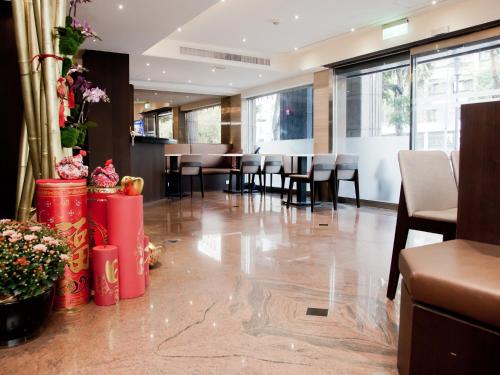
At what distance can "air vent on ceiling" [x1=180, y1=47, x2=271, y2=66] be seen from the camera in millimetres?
7840

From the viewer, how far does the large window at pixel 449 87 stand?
18.6 ft

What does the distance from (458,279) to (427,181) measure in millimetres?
1330

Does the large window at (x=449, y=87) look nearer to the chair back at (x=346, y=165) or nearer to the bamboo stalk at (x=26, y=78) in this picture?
the chair back at (x=346, y=165)

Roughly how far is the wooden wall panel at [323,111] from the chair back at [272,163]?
0.80 meters

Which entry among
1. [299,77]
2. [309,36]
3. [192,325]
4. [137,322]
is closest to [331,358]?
[192,325]

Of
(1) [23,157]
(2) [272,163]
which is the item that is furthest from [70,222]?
(2) [272,163]

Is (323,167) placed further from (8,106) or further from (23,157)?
(23,157)

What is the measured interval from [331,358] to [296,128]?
27.6ft

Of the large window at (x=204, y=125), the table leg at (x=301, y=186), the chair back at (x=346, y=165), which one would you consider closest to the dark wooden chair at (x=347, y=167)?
the chair back at (x=346, y=165)

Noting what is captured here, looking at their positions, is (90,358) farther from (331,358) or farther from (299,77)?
(299,77)

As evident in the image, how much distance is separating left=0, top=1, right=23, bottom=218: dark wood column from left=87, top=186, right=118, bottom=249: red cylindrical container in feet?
4.09

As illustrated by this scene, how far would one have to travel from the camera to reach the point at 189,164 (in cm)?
833

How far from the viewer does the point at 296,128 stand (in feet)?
32.4

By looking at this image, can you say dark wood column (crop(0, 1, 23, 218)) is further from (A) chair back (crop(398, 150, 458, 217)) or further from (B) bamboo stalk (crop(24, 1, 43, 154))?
(A) chair back (crop(398, 150, 458, 217))
